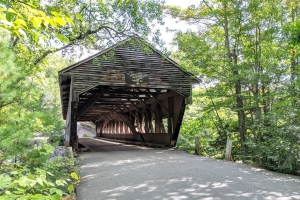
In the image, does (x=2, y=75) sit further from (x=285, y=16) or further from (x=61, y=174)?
(x=285, y=16)

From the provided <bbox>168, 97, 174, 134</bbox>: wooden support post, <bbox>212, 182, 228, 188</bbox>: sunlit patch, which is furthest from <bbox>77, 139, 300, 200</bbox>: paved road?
<bbox>168, 97, 174, 134</bbox>: wooden support post

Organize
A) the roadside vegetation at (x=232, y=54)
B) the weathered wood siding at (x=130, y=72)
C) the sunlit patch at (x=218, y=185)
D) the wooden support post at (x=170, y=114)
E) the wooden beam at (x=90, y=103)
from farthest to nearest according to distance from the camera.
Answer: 1. the wooden support post at (x=170, y=114)
2. the wooden beam at (x=90, y=103)
3. the weathered wood siding at (x=130, y=72)
4. the roadside vegetation at (x=232, y=54)
5. the sunlit patch at (x=218, y=185)

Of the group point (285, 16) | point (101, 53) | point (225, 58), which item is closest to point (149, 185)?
point (101, 53)

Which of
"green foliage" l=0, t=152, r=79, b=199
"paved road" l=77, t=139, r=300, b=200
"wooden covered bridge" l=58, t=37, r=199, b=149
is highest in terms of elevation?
"wooden covered bridge" l=58, t=37, r=199, b=149

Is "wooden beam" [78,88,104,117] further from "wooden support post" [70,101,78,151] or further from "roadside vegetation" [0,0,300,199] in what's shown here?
"roadside vegetation" [0,0,300,199]

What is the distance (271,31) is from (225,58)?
178 cm

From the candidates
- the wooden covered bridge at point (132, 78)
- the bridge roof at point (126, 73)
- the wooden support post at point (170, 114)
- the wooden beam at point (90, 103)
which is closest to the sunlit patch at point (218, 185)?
the wooden covered bridge at point (132, 78)

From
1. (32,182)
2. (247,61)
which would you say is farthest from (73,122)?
(32,182)

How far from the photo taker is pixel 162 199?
3604mm

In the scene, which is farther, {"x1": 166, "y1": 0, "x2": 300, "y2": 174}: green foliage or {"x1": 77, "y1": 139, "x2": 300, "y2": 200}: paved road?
{"x1": 166, "y1": 0, "x2": 300, "y2": 174}: green foliage

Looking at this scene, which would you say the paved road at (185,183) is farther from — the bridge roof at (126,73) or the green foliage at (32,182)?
the bridge roof at (126,73)

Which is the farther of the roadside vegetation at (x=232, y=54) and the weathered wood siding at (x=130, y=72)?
the weathered wood siding at (x=130, y=72)

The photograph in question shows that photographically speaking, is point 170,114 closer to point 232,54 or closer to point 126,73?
point 126,73

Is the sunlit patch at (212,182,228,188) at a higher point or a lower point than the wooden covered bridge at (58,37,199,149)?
lower
